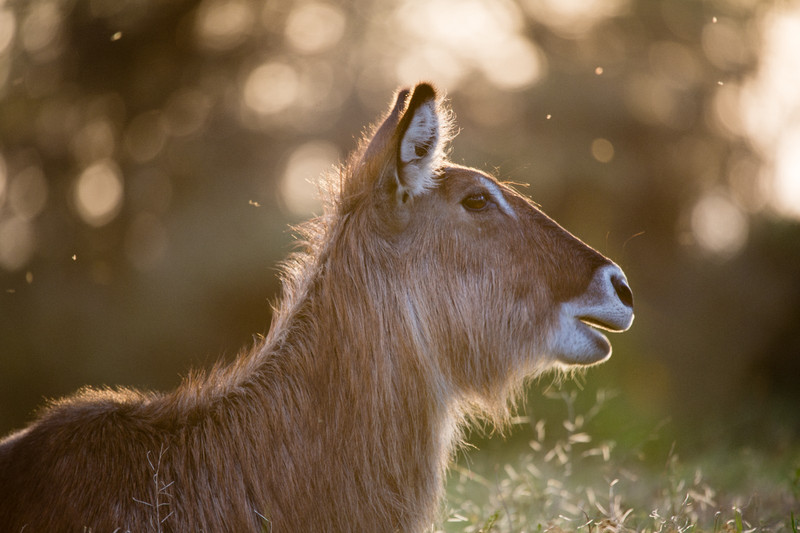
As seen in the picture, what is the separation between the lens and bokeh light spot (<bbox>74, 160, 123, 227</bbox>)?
635 inches

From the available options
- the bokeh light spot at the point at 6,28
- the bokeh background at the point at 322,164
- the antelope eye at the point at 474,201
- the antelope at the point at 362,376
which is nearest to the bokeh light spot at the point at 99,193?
the bokeh background at the point at 322,164

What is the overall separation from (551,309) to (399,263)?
730 mm

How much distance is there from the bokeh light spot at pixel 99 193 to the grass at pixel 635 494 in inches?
474

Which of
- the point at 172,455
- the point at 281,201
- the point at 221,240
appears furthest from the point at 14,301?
the point at 172,455

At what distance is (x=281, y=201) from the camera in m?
13.4

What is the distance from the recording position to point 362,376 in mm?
3100

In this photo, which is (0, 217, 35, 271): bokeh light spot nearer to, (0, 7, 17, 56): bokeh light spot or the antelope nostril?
(0, 7, 17, 56): bokeh light spot

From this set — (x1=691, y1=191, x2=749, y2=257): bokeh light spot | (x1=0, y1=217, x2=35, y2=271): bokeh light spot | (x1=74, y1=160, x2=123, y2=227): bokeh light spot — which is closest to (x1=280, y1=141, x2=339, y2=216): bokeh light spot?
(x1=74, y1=160, x2=123, y2=227): bokeh light spot

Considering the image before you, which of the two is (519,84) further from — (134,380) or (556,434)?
(134,380)

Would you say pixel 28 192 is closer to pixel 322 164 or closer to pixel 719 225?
pixel 322 164

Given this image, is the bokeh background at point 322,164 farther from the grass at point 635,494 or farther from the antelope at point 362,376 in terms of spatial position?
the antelope at point 362,376

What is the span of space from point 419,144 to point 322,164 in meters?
5.67

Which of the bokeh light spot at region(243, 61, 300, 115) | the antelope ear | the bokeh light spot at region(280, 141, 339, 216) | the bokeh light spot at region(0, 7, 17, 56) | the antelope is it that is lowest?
the bokeh light spot at region(280, 141, 339, 216)

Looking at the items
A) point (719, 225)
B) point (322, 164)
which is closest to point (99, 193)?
point (322, 164)
